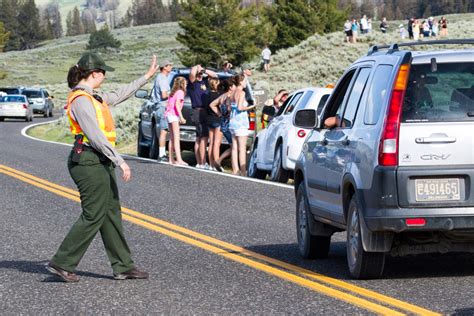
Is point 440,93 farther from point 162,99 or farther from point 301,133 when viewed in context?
Answer: point 162,99

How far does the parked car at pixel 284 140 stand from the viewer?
19.2m

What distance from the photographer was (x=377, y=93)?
9117mm

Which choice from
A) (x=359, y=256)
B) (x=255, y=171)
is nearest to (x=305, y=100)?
(x=255, y=171)

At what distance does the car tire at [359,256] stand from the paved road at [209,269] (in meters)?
0.08

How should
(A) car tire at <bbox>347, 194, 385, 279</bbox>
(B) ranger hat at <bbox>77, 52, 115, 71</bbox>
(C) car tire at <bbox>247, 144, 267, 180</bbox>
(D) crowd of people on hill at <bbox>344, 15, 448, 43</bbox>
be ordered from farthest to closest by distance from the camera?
(D) crowd of people on hill at <bbox>344, 15, 448, 43</bbox>, (C) car tire at <bbox>247, 144, 267, 180</bbox>, (B) ranger hat at <bbox>77, 52, 115, 71</bbox>, (A) car tire at <bbox>347, 194, 385, 279</bbox>

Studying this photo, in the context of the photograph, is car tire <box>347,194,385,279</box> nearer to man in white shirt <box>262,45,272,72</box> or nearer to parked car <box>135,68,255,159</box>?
parked car <box>135,68,255,159</box>

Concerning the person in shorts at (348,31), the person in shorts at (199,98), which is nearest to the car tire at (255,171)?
the person in shorts at (199,98)

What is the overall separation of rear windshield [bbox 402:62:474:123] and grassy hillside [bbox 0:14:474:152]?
16.7 metres

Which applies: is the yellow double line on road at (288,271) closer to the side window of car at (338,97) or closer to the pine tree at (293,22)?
the side window of car at (338,97)

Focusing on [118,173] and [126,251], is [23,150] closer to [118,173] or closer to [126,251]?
[118,173]

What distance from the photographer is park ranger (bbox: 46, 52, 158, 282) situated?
9383 mm

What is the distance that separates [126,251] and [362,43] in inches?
2893

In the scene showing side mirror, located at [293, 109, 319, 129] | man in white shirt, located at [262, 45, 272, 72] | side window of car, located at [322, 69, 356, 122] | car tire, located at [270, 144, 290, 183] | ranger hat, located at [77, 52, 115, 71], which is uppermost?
ranger hat, located at [77, 52, 115, 71]

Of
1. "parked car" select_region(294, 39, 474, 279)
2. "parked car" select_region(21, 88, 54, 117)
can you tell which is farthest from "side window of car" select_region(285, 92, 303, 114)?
"parked car" select_region(21, 88, 54, 117)
